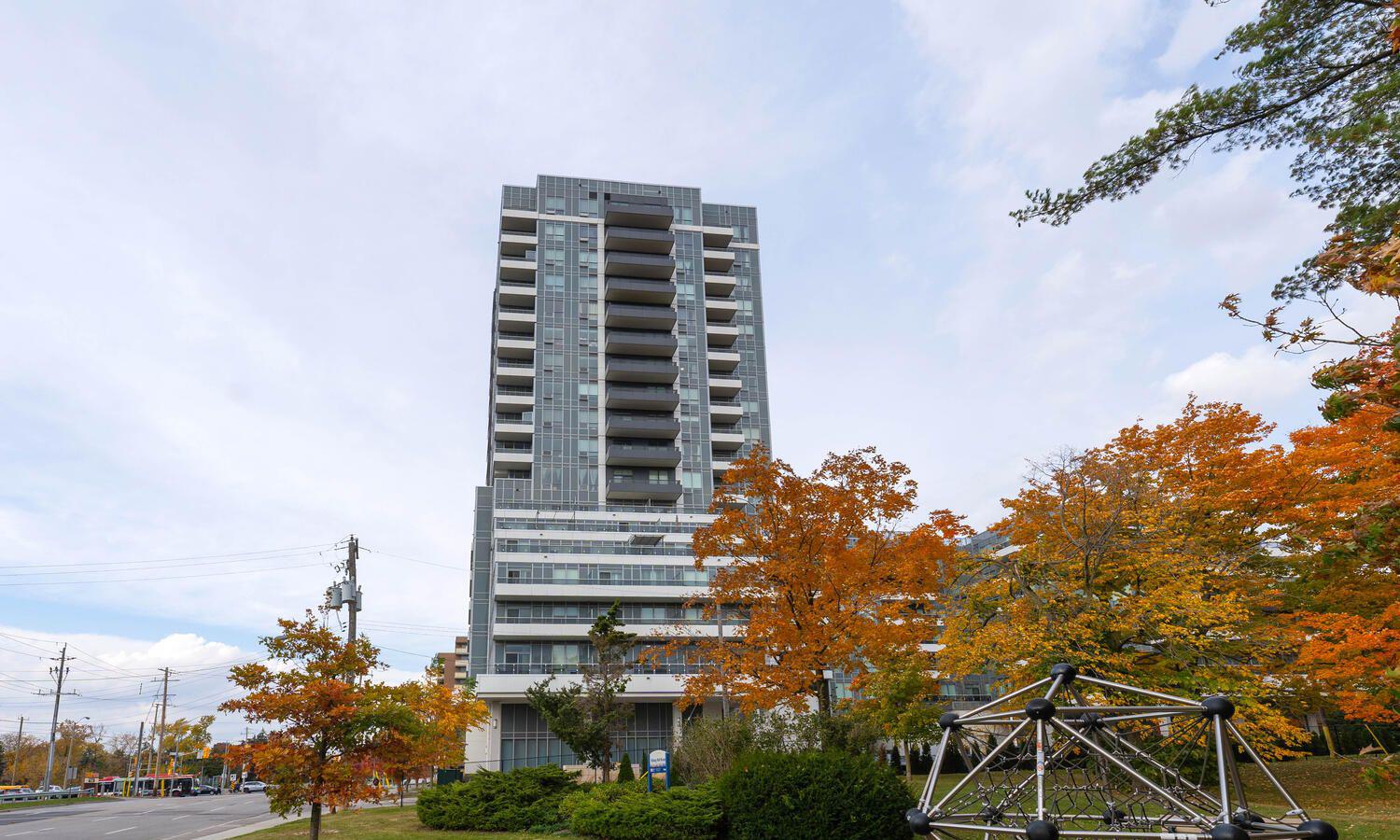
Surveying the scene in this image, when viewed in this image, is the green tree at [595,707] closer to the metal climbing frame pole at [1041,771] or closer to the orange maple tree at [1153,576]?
the orange maple tree at [1153,576]

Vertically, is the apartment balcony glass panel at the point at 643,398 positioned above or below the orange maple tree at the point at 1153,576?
above

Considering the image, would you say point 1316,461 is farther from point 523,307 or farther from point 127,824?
point 523,307

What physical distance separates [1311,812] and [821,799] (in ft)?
43.7

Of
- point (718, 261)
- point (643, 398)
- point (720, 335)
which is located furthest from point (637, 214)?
point (643, 398)

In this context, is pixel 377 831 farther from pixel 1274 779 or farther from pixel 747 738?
pixel 1274 779

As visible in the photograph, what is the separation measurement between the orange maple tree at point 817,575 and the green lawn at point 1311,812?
7216mm

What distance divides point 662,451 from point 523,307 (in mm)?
20265

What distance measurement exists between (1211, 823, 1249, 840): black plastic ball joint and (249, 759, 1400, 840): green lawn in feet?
43.4

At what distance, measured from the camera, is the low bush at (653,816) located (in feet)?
56.2

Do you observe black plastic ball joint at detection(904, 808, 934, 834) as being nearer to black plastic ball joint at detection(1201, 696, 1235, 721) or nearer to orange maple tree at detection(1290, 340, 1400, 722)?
black plastic ball joint at detection(1201, 696, 1235, 721)

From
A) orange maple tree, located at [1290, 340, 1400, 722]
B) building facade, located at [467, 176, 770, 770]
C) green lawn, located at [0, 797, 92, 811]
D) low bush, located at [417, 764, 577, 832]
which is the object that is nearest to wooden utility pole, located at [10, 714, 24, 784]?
green lawn, located at [0, 797, 92, 811]

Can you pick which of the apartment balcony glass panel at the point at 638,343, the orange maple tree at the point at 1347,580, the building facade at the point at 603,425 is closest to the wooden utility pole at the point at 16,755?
the building facade at the point at 603,425

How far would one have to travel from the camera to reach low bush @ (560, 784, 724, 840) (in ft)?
56.2

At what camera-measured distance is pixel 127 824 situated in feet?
103
